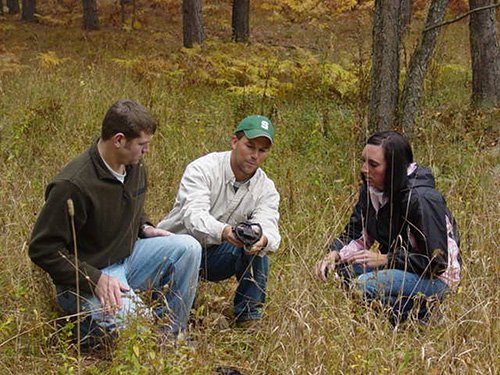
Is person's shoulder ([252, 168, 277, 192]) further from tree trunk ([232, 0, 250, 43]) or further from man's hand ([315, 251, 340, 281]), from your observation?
tree trunk ([232, 0, 250, 43])

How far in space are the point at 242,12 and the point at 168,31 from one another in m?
3.84

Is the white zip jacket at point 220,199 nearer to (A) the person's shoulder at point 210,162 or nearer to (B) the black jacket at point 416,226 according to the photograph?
(A) the person's shoulder at point 210,162

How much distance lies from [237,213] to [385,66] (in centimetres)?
255

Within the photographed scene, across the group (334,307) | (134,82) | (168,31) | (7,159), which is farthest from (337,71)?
(168,31)

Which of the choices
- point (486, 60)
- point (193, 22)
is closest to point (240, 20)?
point (193, 22)

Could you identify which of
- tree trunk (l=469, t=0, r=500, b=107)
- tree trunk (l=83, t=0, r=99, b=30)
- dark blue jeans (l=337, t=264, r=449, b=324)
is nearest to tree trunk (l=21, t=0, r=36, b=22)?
tree trunk (l=83, t=0, r=99, b=30)

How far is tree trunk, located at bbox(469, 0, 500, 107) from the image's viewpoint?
25.9 ft

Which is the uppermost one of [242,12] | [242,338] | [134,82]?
[242,12]

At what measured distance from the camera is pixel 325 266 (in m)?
3.72

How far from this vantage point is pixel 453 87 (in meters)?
9.27

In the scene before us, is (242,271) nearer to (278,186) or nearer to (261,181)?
(261,181)

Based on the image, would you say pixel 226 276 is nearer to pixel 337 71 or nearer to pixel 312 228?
pixel 312 228

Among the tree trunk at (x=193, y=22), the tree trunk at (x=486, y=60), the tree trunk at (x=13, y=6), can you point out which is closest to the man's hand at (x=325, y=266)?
the tree trunk at (x=486, y=60)

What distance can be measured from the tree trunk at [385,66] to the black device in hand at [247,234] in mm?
2629
